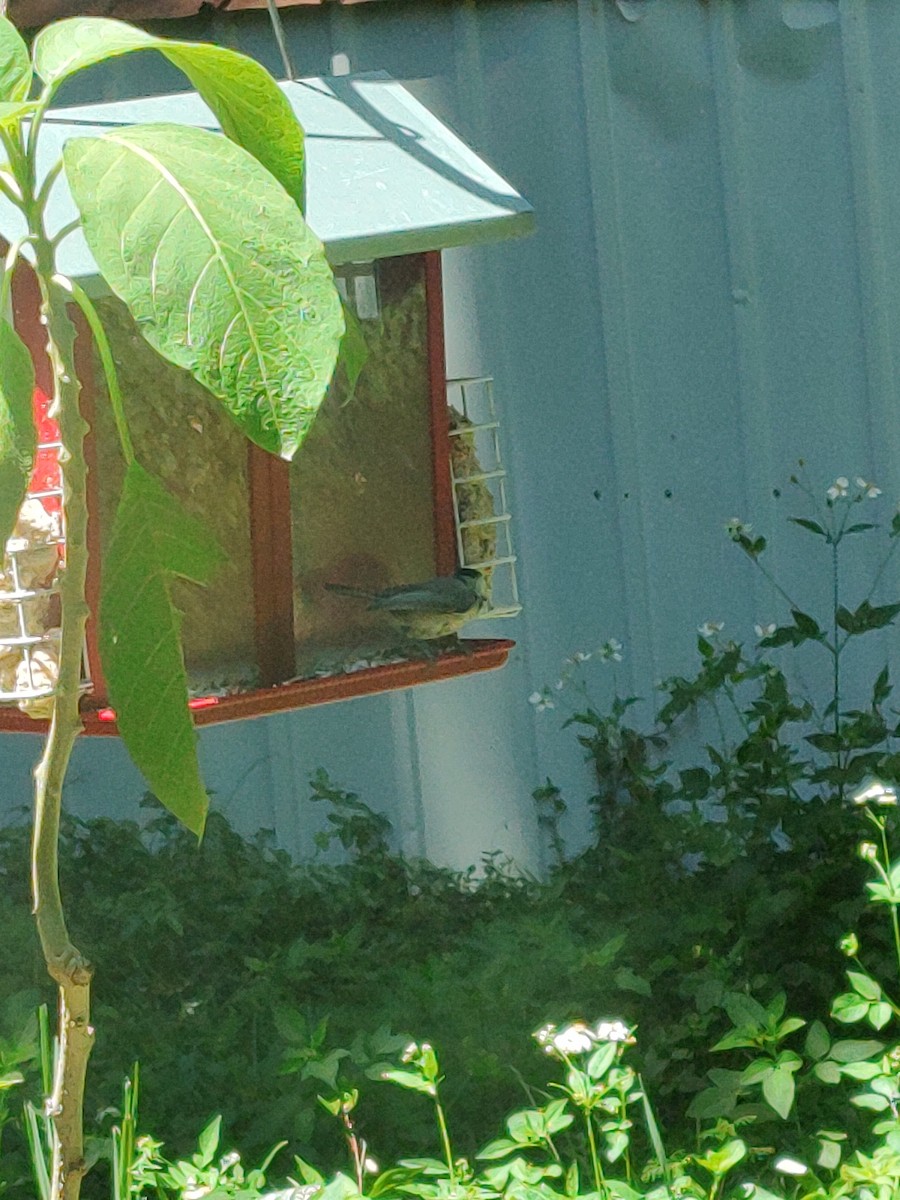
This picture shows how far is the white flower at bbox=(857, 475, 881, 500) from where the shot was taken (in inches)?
128

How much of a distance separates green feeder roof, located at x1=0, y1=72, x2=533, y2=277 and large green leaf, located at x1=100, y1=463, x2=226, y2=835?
456 millimetres

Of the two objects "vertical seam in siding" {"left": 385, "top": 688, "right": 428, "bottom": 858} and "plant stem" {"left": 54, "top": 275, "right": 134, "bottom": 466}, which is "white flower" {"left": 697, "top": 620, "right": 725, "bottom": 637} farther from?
"plant stem" {"left": 54, "top": 275, "right": 134, "bottom": 466}

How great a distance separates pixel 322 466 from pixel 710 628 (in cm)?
157

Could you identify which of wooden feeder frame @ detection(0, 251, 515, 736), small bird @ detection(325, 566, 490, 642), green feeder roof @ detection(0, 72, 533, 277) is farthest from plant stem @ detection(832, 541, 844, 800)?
green feeder roof @ detection(0, 72, 533, 277)

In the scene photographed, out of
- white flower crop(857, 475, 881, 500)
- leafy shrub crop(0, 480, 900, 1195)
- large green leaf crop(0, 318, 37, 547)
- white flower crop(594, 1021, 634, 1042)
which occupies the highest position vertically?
large green leaf crop(0, 318, 37, 547)

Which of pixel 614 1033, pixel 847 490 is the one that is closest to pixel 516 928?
pixel 614 1033

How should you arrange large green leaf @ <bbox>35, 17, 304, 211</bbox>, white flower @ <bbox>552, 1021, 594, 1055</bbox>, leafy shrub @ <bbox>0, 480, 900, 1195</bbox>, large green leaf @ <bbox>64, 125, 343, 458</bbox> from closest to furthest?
1. large green leaf @ <bbox>64, 125, 343, 458</bbox>
2. large green leaf @ <bbox>35, 17, 304, 211</bbox>
3. white flower @ <bbox>552, 1021, 594, 1055</bbox>
4. leafy shrub @ <bbox>0, 480, 900, 1195</bbox>

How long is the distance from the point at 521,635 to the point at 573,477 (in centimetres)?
35

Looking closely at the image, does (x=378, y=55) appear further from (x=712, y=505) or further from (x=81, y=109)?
(x=81, y=109)

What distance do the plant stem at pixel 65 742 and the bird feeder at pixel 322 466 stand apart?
0.52m

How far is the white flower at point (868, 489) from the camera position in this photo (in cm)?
324

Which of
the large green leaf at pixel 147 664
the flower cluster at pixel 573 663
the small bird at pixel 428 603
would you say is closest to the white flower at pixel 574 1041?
the small bird at pixel 428 603

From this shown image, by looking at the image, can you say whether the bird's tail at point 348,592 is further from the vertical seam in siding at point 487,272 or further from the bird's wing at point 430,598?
the vertical seam in siding at point 487,272

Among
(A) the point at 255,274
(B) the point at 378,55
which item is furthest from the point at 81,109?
(B) the point at 378,55
